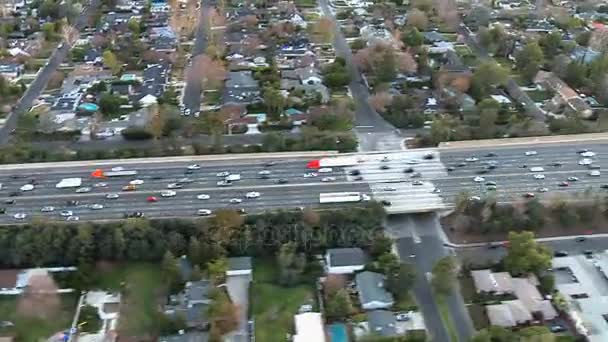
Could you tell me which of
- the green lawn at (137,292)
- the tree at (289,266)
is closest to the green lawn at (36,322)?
the green lawn at (137,292)

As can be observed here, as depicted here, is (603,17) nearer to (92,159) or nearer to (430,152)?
(430,152)

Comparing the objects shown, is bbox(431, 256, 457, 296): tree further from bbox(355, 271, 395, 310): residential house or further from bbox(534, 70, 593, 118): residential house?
bbox(534, 70, 593, 118): residential house

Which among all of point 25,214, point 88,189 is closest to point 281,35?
point 88,189

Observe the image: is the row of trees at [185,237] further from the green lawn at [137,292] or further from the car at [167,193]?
the car at [167,193]

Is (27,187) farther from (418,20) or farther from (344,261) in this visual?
(418,20)

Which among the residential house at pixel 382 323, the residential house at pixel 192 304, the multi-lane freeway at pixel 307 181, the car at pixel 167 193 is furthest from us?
the car at pixel 167 193
